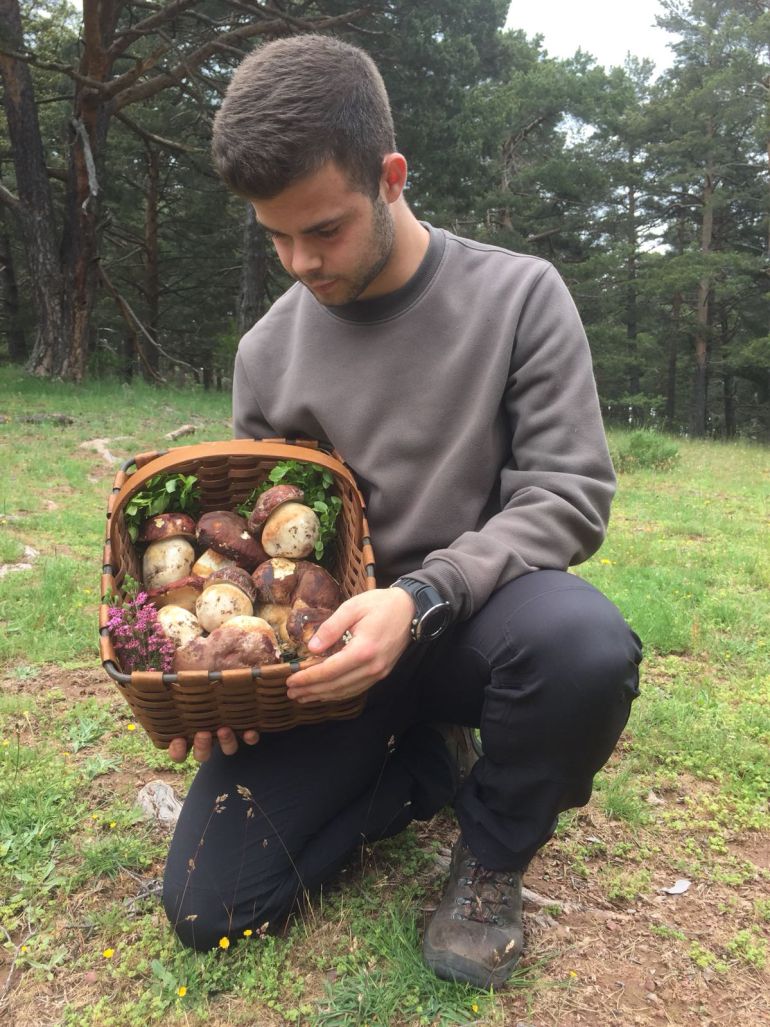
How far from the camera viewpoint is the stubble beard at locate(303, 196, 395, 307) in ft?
6.15

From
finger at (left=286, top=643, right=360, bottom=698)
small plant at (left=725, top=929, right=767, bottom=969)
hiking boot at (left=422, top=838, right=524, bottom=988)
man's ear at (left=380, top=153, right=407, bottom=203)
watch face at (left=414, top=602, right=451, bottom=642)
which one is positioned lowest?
small plant at (left=725, top=929, right=767, bottom=969)

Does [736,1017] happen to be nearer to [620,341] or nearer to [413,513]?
[413,513]

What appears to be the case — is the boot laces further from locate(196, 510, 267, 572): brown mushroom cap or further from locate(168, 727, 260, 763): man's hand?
locate(196, 510, 267, 572): brown mushroom cap

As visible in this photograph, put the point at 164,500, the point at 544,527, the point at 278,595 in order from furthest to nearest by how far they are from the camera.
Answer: the point at 164,500 < the point at 278,595 < the point at 544,527

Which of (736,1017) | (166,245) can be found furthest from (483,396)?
(166,245)

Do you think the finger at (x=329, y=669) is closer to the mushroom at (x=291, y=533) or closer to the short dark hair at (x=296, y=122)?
the mushroom at (x=291, y=533)

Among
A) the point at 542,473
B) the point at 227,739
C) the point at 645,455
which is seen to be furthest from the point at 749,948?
the point at 645,455

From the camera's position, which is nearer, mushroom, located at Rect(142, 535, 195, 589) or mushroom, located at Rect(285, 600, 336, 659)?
mushroom, located at Rect(285, 600, 336, 659)

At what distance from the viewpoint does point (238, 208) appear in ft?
69.1

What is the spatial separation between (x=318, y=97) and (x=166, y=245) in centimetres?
2412

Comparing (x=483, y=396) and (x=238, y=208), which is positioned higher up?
(x=238, y=208)

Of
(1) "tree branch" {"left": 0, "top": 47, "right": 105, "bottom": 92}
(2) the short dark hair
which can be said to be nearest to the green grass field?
(2) the short dark hair

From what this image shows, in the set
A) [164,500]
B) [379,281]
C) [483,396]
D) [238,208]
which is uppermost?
[238,208]

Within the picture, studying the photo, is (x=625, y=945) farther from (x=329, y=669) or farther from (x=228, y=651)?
(x=228, y=651)
